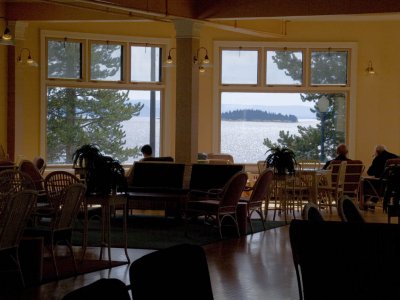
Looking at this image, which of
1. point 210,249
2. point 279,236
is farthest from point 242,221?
point 210,249

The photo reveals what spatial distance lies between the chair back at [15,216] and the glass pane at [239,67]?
1060 centimetres

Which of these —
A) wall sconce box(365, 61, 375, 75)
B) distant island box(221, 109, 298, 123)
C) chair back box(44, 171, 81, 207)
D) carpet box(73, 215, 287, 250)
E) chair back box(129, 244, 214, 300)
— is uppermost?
wall sconce box(365, 61, 375, 75)

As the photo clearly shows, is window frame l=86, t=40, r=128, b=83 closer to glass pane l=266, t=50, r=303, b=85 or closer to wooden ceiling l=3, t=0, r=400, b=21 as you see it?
wooden ceiling l=3, t=0, r=400, b=21

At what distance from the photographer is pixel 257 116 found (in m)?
17.5

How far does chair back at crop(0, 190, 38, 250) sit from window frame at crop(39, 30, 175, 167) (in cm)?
906

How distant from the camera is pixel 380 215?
13664 millimetres

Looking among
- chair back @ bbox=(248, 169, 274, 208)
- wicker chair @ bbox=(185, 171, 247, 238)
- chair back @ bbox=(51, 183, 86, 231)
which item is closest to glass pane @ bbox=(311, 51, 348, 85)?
chair back @ bbox=(248, 169, 274, 208)

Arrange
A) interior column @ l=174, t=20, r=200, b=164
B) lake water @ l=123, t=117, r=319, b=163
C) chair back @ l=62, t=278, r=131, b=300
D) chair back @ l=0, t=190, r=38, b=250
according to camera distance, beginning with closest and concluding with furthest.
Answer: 1. chair back @ l=62, t=278, r=131, b=300
2. chair back @ l=0, t=190, r=38, b=250
3. interior column @ l=174, t=20, r=200, b=164
4. lake water @ l=123, t=117, r=319, b=163

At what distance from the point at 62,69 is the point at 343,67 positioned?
18.3ft

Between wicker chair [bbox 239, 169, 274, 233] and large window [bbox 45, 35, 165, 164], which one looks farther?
large window [bbox 45, 35, 165, 164]

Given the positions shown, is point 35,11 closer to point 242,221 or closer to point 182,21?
point 182,21

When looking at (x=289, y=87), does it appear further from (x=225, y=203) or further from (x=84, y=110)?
(x=225, y=203)

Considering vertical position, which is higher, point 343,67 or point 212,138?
point 343,67

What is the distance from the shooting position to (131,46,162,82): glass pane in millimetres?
16391
